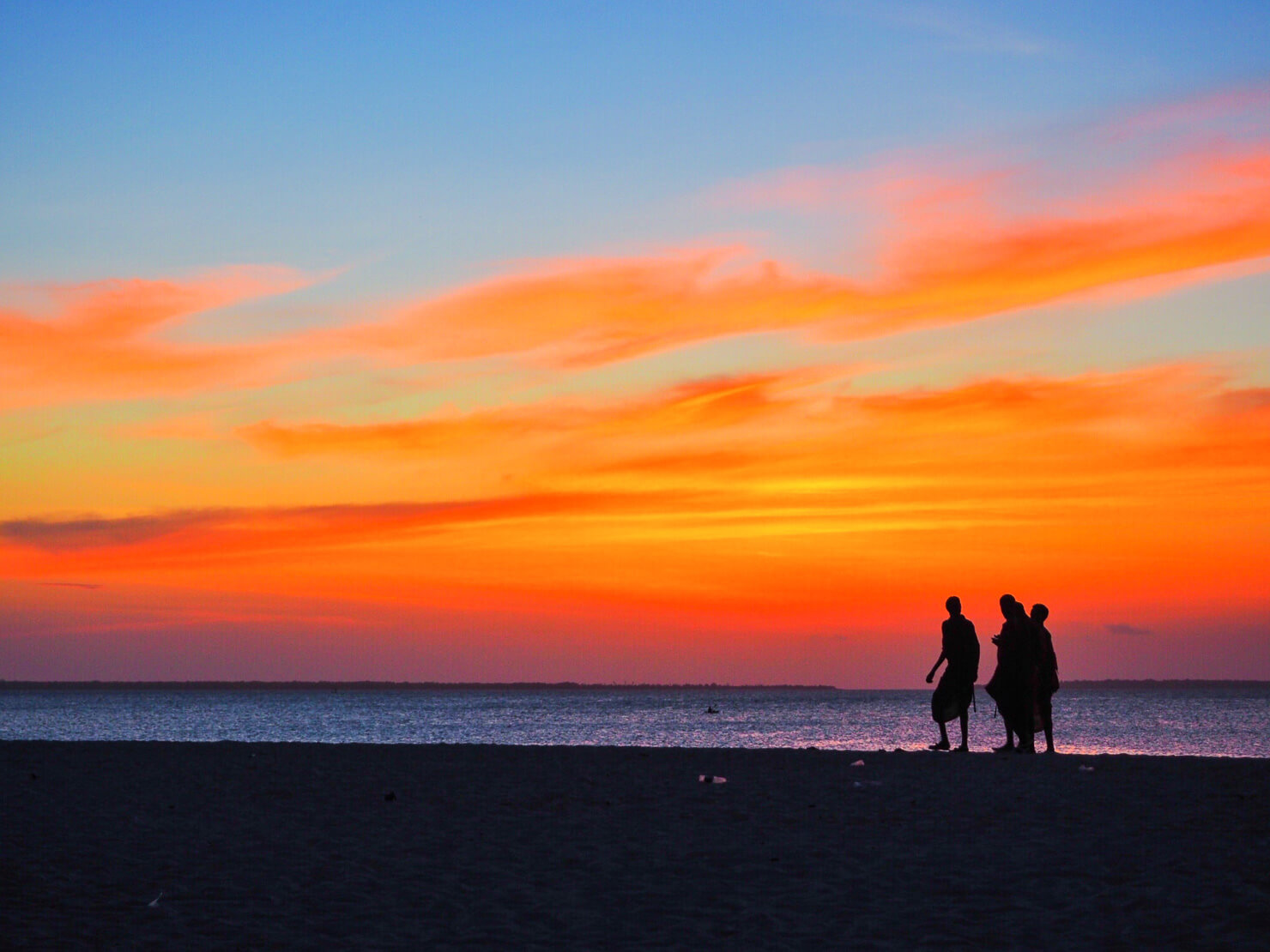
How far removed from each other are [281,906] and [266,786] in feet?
23.8

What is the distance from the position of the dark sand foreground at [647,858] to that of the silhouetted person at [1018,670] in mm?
2357

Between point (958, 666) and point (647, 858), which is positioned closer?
point (647, 858)

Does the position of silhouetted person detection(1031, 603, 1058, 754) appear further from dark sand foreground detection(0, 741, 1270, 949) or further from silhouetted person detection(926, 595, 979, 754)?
dark sand foreground detection(0, 741, 1270, 949)

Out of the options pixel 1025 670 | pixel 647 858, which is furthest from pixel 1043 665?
→ pixel 647 858

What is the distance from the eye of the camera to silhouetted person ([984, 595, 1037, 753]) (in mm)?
19562

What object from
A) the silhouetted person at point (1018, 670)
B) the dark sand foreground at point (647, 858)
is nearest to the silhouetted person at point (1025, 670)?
the silhouetted person at point (1018, 670)

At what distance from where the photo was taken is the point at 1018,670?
1964 cm

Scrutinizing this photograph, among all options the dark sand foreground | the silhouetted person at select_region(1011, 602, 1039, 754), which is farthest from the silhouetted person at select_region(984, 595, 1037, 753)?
the dark sand foreground

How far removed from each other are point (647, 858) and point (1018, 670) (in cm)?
1065

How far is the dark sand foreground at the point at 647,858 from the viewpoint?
7.87 m

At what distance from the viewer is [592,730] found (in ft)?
186

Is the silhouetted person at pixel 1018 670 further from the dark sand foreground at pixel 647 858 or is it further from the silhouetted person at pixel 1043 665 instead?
the dark sand foreground at pixel 647 858

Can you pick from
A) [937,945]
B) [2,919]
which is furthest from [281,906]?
[937,945]

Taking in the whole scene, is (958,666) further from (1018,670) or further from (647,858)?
(647,858)
